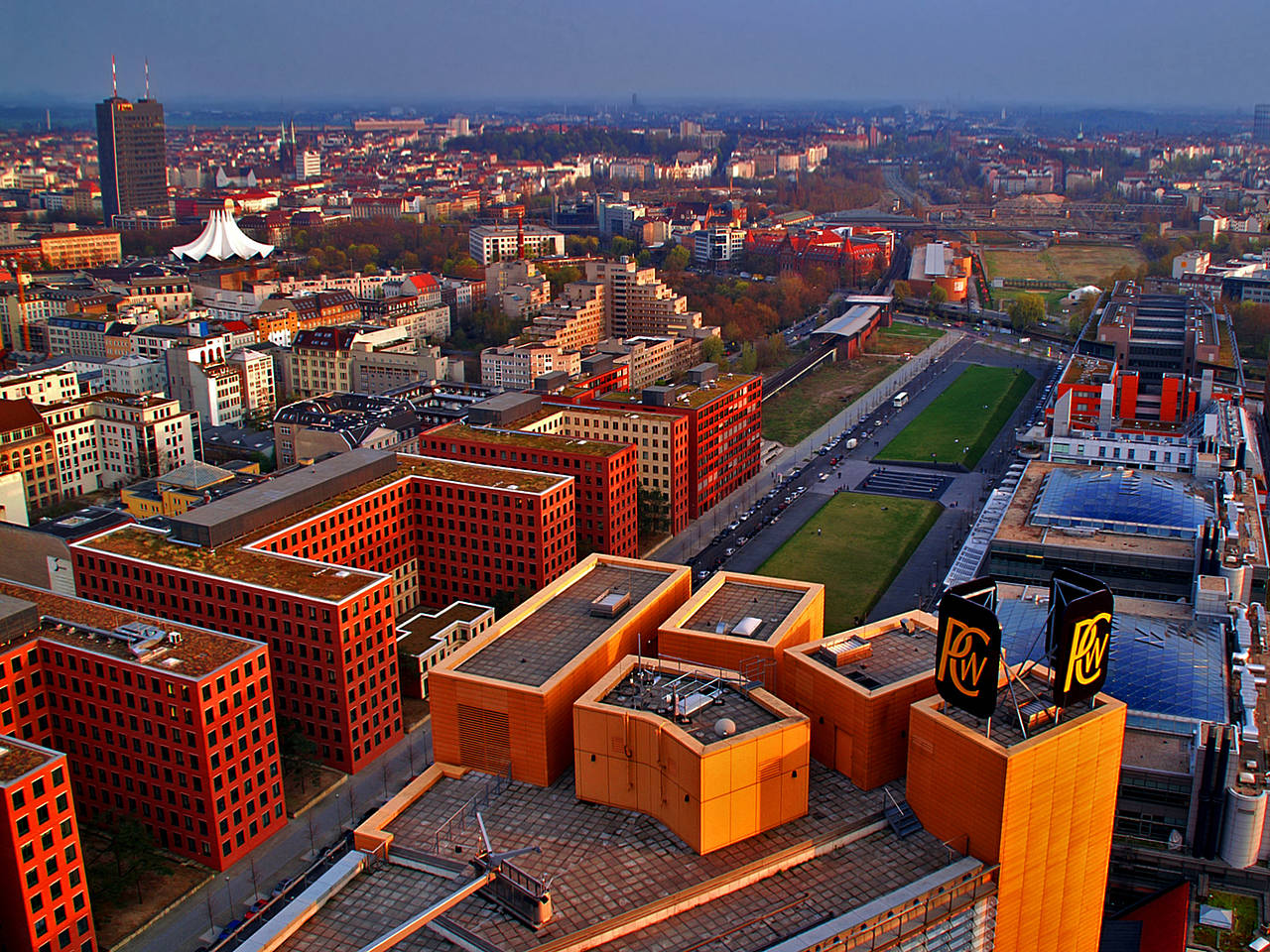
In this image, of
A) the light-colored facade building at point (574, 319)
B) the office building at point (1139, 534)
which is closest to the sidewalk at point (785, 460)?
the office building at point (1139, 534)

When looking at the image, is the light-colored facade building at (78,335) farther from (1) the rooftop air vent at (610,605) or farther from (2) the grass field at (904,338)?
(1) the rooftop air vent at (610,605)

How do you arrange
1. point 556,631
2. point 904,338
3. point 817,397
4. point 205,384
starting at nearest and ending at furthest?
point 556,631 < point 205,384 < point 817,397 < point 904,338

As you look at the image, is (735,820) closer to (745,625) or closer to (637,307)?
(745,625)

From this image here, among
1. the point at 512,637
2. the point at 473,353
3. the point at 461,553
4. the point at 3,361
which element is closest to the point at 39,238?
the point at 3,361

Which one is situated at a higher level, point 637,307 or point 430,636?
point 637,307

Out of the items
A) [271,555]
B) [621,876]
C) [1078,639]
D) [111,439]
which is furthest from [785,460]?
[621,876]

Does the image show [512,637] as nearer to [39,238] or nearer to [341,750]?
[341,750]
